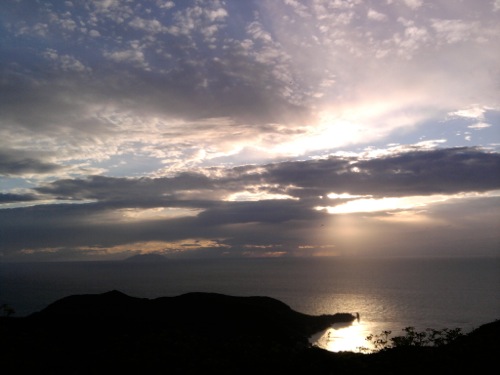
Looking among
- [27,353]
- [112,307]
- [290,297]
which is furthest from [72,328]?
[290,297]

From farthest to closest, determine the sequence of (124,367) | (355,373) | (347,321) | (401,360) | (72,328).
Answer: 1. (347,321)
2. (72,328)
3. (401,360)
4. (355,373)
5. (124,367)

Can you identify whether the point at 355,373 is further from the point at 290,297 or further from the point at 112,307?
the point at 290,297

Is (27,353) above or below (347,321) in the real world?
above

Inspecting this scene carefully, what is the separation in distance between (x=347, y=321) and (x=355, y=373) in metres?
110

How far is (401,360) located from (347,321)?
107 meters

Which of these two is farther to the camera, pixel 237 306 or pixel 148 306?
pixel 237 306

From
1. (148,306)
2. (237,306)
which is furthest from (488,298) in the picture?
(148,306)

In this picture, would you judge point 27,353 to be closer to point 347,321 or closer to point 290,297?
point 347,321

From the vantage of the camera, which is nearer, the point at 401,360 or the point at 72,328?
the point at 401,360

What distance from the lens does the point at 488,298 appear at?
483 ft

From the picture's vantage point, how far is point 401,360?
17.5 metres

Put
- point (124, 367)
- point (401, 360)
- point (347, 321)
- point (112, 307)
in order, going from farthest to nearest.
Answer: point (347, 321)
point (112, 307)
point (401, 360)
point (124, 367)

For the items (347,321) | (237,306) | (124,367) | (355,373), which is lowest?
(347,321)

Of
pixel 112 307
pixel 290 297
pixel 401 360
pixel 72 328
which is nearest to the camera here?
pixel 401 360
